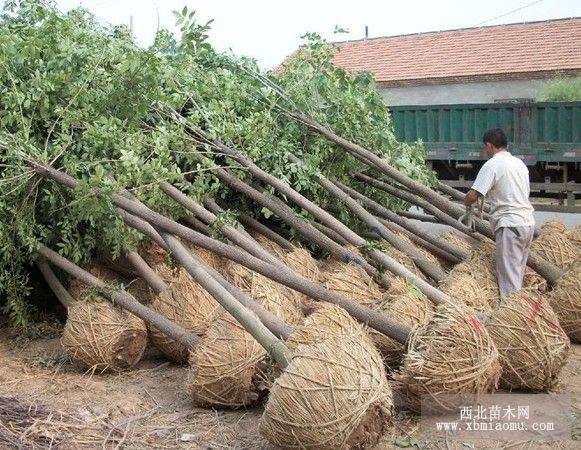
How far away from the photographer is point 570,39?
1088 inches

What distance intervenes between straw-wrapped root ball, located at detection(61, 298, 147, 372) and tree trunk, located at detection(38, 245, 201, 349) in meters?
0.10

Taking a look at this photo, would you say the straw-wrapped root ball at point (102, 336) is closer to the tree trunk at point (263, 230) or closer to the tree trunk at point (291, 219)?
the tree trunk at point (291, 219)

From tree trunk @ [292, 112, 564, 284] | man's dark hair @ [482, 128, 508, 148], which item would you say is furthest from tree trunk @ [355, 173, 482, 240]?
man's dark hair @ [482, 128, 508, 148]

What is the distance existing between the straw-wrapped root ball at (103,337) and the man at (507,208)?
3299 mm

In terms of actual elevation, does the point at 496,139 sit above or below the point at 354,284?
above

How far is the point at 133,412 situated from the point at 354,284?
2.13m

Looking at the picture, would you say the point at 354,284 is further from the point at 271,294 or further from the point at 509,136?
the point at 509,136

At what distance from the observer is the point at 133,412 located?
581cm

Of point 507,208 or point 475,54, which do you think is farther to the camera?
point 475,54

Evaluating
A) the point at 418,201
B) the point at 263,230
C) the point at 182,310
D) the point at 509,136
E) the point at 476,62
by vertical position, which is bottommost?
the point at 182,310

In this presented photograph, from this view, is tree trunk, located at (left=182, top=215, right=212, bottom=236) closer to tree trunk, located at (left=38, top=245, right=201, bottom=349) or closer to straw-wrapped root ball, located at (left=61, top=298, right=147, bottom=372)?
tree trunk, located at (left=38, top=245, right=201, bottom=349)

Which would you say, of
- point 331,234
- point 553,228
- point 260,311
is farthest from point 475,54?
point 260,311

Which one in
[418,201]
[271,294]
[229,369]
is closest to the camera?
[229,369]

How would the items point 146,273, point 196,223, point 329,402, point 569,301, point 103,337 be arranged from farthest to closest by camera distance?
point 196,223, point 146,273, point 569,301, point 103,337, point 329,402
